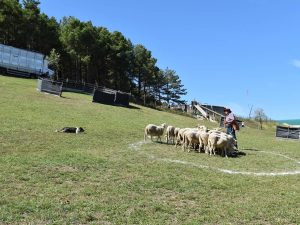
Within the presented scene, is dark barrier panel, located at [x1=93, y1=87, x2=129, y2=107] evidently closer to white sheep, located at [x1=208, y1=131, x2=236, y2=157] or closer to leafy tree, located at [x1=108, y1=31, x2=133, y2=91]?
white sheep, located at [x1=208, y1=131, x2=236, y2=157]

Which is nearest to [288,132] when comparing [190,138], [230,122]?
[230,122]

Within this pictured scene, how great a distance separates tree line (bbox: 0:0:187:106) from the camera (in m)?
69.2

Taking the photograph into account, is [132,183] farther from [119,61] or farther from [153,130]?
[119,61]

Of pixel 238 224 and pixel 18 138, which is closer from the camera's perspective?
pixel 238 224

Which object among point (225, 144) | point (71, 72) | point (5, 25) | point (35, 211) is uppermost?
point (5, 25)

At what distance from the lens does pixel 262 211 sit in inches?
364

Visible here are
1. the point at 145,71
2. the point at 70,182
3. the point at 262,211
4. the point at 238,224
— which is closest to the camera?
the point at 238,224

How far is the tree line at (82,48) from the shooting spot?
6919 cm

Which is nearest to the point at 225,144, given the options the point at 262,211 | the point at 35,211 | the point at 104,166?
the point at 104,166

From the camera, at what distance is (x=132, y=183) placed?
36.2ft

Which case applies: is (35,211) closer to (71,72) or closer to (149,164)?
(149,164)

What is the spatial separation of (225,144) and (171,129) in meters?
4.02

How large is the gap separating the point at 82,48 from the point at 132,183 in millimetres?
60275

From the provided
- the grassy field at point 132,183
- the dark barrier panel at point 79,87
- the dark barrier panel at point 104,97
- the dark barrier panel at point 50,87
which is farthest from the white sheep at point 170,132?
the dark barrier panel at point 79,87
